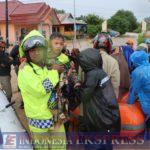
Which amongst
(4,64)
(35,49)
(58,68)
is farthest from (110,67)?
(4,64)

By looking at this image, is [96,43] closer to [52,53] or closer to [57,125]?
[52,53]

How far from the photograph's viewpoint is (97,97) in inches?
151

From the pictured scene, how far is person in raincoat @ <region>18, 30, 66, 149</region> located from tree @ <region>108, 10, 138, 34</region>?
193ft

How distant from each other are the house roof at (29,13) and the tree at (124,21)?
22.1m

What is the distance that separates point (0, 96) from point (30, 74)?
16.6 inches

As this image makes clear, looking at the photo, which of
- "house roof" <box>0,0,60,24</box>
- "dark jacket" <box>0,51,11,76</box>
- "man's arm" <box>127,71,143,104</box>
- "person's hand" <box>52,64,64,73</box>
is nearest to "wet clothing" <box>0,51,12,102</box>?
"dark jacket" <box>0,51,11,76</box>

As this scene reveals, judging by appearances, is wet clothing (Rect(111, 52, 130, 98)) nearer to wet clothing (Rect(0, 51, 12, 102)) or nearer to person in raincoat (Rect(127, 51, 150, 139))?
person in raincoat (Rect(127, 51, 150, 139))

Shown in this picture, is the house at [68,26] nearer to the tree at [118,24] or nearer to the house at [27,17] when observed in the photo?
the tree at [118,24]

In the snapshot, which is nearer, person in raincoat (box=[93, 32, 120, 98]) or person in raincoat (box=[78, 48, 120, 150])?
person in raincoat (box=[78, 48, 120, 150])

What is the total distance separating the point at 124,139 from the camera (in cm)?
510

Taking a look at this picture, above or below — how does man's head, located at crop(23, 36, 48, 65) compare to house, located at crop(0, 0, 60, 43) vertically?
below

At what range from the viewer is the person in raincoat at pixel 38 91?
337 cm

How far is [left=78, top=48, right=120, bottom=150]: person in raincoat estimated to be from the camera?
12.5 feet

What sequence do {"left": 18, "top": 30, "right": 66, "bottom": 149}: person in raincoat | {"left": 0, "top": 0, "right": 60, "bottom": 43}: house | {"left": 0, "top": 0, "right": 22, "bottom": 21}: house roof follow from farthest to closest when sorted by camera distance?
1. {"left": 0, "top": 0, "right": 22, "bottom": 21}: house roof
2. {"left": 0, "top": 0, "right": 60, "bottom": 43}: house
3. {"left": 18, "top": 30, "right": 66, "bottom": 149}: person in raincoat
